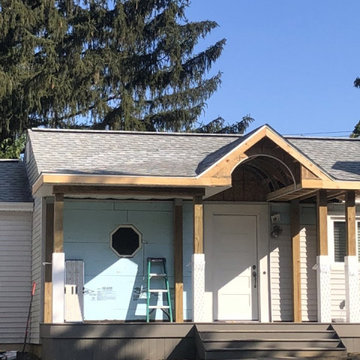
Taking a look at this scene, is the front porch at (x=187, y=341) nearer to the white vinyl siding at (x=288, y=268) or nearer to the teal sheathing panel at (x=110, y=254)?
the teal sheathing panel at (x=110, y=254)

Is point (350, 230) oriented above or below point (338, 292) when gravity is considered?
above

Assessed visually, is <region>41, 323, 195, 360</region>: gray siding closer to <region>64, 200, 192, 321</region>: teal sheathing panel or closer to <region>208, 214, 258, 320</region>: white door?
<region>64, 200, 192, 321</region>: teal sheathing panel

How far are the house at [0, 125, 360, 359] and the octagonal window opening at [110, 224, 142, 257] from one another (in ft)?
0.07

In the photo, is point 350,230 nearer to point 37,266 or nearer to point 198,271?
point 198,271

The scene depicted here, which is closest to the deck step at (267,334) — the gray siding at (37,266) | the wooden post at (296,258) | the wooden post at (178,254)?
the wooden post at (178,254)

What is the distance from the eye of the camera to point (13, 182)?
1570cm

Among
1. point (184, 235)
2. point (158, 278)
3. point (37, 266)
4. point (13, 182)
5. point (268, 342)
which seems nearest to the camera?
point (268, 342)

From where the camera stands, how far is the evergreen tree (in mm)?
25375

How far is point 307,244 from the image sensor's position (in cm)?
1473

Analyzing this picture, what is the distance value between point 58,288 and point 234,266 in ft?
12.5

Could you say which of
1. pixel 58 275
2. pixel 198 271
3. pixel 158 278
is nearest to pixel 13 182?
pixel 158 278

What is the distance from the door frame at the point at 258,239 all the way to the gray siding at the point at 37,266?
3081 mm

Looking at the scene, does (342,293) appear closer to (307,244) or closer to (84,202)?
(307,244)

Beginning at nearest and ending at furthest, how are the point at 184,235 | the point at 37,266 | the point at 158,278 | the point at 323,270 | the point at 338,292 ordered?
the point at 323,270, the point at 37,266, the point at 158,278, the point at 184,235, the point at 338,292
